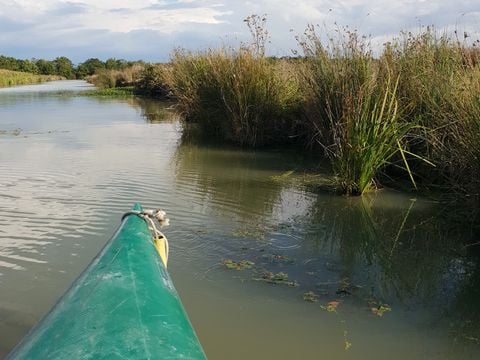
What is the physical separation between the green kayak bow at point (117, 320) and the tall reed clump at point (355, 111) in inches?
169

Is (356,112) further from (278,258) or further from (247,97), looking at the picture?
(247,97)

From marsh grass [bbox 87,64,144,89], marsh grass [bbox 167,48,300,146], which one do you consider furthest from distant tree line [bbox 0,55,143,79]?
marsh grass [bbox 167,48,300,146]

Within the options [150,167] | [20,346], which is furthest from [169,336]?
[150,167]

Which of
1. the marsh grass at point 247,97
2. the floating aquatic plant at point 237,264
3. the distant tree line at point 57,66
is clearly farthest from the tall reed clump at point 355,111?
the distant tree line at point 57,66

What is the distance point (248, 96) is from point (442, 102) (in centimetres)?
444

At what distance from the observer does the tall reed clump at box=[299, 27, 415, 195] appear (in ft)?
20.7

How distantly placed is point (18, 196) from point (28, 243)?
1977 millimetres

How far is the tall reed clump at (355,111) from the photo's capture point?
20.7ft

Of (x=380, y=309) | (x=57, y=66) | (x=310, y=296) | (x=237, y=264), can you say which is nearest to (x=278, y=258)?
(x=237, y=264)

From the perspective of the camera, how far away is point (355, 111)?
640 cm

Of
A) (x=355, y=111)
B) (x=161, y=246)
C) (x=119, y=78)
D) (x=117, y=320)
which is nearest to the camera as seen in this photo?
A: (x=117, y=320)

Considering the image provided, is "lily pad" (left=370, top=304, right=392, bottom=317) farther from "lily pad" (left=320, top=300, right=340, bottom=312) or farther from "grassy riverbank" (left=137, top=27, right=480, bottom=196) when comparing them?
"grassy riverbank" (left=137, top=27, right=480, bottom=196)

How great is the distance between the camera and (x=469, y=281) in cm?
404

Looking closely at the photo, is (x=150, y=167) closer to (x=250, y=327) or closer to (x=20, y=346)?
(x=250, y=327)
